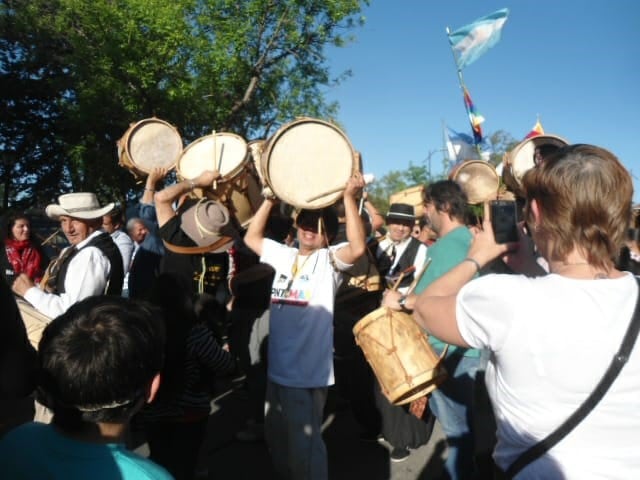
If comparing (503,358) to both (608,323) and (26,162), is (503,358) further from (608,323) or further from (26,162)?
(26,162)

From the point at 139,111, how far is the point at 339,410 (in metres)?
9.62

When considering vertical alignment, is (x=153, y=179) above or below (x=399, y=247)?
above

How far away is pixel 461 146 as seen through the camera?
11000 mm

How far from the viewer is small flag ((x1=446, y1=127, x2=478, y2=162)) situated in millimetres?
10484

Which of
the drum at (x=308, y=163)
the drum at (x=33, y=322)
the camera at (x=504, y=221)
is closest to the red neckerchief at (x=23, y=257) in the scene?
the drum at (x=33, y=322)

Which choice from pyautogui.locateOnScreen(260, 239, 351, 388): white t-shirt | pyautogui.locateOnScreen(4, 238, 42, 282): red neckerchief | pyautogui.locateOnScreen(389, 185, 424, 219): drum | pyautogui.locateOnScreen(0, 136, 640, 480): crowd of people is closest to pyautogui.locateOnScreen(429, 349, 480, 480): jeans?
pyautogui.locateOnScreen(0, 136, 640, 480): crowd of people

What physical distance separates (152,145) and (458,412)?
3.06 m

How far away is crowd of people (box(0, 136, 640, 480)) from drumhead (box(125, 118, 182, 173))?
0.19 metres

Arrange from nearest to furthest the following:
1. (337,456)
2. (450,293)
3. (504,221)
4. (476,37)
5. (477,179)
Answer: (450,293), (504,221), (337,456), (477,179), (476,37)

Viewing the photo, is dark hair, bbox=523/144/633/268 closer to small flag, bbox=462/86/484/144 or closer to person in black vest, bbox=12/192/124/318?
person in black vest, bbox=12/192/124/318

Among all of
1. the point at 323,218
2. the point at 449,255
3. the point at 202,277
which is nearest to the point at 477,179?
the point at 449,255

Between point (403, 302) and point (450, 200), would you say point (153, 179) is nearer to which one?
point (450, 200)

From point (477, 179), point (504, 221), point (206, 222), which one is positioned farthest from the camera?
point (477, 179)

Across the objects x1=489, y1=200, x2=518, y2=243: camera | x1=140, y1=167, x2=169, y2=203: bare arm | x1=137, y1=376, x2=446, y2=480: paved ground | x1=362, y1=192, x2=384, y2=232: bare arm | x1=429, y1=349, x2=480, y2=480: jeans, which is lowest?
x1=137, y1=376, x2=446, y2=480: paved ground
